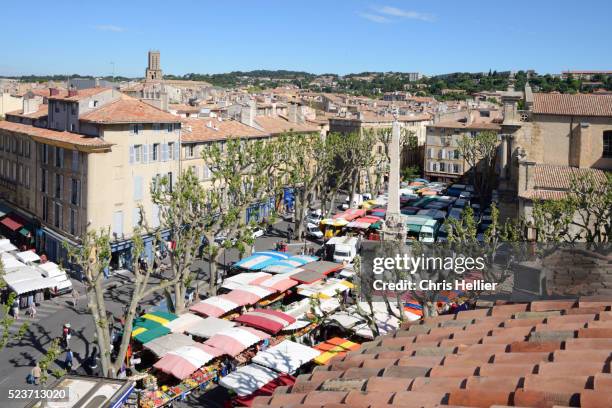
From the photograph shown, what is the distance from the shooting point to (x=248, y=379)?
61.5ft

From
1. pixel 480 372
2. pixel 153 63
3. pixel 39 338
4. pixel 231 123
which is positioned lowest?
Result: pixel 39 338

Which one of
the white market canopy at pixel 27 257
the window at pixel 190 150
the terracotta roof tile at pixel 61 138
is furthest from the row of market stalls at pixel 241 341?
the window at pixel 190 150

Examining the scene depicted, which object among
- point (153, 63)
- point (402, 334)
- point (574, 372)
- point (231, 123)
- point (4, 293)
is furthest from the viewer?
point (153, 63)

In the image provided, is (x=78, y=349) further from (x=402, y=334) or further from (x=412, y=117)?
(x=412, y=117)

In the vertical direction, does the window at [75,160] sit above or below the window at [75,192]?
above

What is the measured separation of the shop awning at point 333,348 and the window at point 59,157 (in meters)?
22.5

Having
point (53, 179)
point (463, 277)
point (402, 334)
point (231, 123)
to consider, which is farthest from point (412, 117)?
point (402, 334)

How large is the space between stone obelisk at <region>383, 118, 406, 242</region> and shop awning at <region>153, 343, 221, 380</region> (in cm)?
1316

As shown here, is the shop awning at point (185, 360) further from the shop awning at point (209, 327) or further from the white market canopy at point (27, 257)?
the white market canopy at point (27, 257)

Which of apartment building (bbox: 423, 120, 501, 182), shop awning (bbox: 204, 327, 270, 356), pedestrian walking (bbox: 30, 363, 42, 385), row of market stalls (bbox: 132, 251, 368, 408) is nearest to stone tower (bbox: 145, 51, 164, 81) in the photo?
apartment building (bbox: 423, 120, 501, 182)

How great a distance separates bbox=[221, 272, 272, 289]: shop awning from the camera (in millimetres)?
28484

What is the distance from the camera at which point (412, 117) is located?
83500 millimetres

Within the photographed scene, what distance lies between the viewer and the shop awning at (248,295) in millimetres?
25906

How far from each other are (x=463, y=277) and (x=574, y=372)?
11731 millimetres
